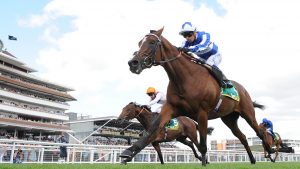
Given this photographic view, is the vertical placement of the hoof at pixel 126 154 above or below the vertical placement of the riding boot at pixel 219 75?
below

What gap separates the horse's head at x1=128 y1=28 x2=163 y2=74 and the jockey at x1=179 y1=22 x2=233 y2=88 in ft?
2.99

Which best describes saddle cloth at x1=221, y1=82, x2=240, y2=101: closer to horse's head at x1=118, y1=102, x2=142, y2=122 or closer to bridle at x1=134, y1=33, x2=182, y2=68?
bridle at x1=134, y1=33, x2=182, y2=68

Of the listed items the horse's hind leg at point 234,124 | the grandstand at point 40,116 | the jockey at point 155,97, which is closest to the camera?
the horse's hind leg at point 234,124

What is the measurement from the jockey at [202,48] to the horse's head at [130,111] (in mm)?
4975

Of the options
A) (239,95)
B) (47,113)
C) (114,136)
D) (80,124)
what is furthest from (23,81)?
(239,95)

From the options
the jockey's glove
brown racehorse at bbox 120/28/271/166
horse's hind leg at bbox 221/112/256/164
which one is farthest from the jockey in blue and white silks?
horse's hind leg at bbox 221/112/256/164

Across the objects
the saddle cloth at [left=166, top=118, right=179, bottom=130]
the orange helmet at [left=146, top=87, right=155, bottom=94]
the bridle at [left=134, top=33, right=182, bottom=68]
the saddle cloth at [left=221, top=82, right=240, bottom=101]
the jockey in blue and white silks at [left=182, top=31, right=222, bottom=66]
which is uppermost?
the jockey in blue and white silks at [left=182, top=31, right=222, bottom=66]

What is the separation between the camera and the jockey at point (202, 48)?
629 centimetres

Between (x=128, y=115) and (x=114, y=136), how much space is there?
6051cm

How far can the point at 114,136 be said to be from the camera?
70938 mm

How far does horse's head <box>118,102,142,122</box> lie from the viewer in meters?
11.3

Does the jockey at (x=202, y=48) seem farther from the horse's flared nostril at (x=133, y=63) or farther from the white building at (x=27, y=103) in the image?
the white building at (x=27, y=103)

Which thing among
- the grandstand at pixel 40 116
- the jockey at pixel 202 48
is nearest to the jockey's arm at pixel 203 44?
the jockey at pixel 202 48

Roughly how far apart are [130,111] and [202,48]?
5445 millimetres
